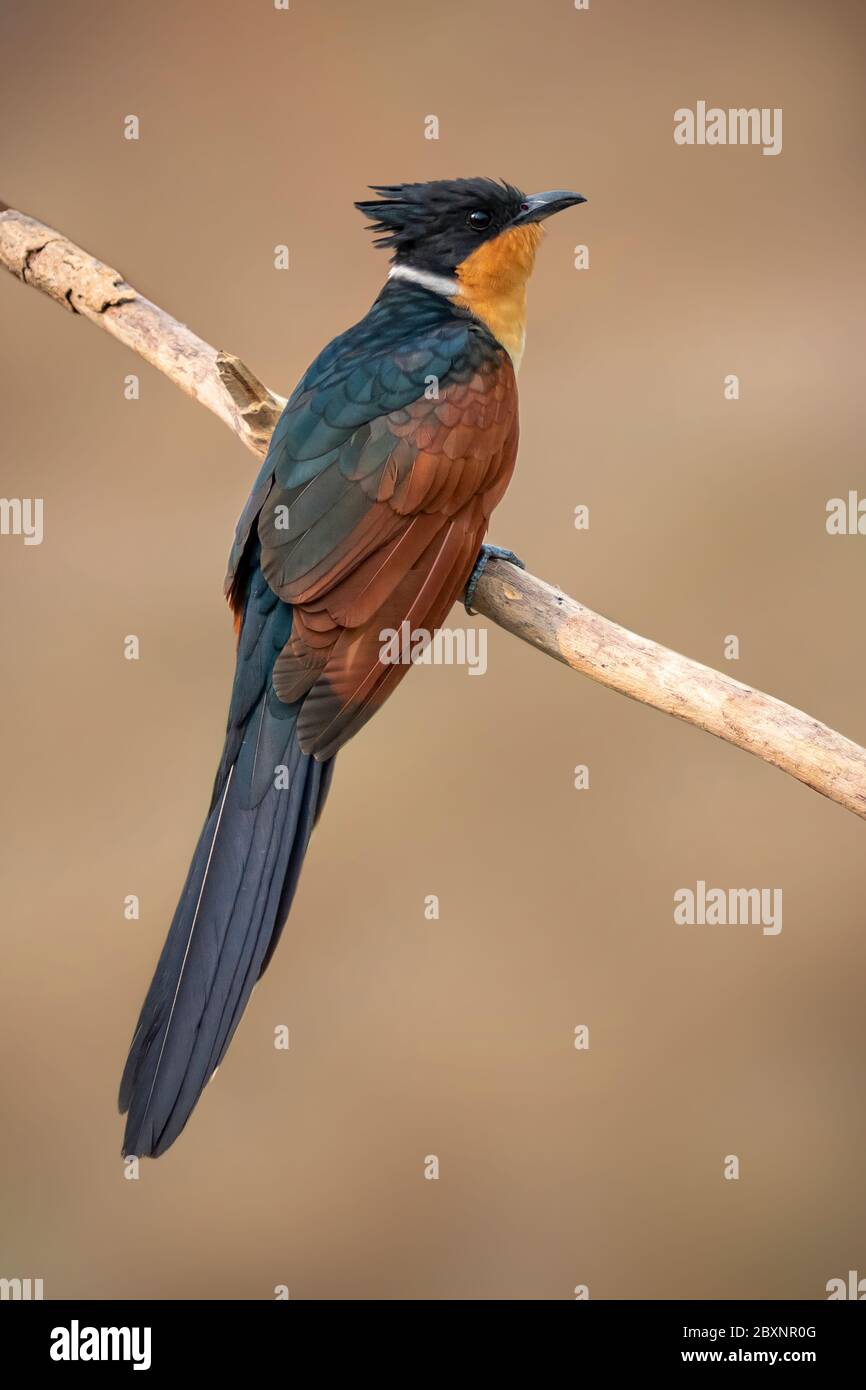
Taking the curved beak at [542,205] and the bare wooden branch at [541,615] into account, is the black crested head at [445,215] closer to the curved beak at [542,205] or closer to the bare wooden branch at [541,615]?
the curved beak at [542,205]

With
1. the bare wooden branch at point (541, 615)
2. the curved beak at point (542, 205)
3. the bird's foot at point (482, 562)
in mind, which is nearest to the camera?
the bare wooden branch at point (541, 615)

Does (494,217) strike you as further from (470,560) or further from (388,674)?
(388,674)

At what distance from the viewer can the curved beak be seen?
174 cm

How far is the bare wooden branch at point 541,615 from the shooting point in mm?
1387

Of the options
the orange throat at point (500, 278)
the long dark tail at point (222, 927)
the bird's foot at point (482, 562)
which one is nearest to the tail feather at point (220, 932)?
the long dark tail at point (222, 927)

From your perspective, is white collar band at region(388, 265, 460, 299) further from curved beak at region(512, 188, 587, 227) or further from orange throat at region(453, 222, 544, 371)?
curved beak at region(512, 188, 587, 227)

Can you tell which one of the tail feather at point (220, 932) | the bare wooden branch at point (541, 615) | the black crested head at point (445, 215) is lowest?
the tail feather at point (220, 932)

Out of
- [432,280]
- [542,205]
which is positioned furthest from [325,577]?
[542,205]

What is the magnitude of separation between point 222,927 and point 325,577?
0.42 m

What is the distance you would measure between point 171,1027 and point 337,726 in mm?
387

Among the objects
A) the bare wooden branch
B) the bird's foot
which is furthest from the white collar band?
the bird's foot

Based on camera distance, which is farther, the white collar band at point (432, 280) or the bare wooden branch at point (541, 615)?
the white collar band at point (432, 280)

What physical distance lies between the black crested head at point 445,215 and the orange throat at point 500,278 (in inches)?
0.7

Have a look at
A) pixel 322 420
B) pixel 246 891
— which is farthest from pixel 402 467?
pixel 246 891
